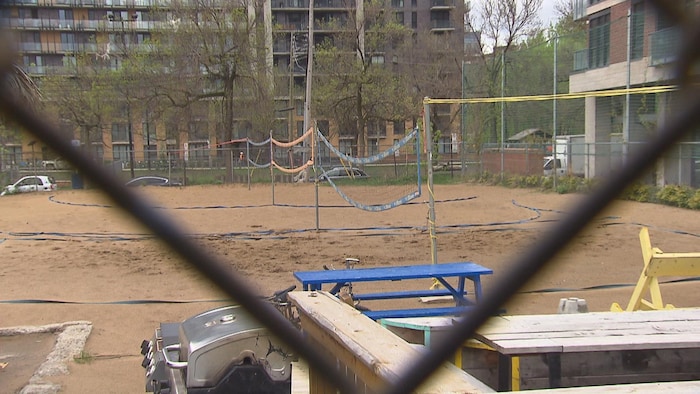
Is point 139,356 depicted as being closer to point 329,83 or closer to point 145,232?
point 145,232

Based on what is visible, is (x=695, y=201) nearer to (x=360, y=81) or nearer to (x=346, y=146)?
(x=346, y=146)

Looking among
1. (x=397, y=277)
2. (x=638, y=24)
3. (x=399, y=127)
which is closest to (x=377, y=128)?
(x=399, y=127)

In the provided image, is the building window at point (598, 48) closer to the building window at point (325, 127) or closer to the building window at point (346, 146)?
the building window at point (346, 146)

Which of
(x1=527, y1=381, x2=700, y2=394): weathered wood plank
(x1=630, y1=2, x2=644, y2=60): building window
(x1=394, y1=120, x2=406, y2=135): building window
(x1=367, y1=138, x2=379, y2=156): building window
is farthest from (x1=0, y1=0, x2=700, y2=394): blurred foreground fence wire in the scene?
(x1=394, y1=120, x2=406, y2=135): building window

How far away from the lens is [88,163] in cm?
55

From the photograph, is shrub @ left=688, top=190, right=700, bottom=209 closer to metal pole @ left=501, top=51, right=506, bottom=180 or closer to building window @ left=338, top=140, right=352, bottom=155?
metal pole @ left=501, top=51, right=506, bottom=180

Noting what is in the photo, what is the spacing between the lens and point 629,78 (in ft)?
14.0

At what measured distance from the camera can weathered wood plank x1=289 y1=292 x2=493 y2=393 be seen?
1141mm

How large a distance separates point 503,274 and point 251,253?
8.33m

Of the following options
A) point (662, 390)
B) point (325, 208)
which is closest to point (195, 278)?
point (662, 390)

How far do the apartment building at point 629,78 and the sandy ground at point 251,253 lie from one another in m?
0.17

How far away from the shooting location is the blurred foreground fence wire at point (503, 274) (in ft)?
1.76

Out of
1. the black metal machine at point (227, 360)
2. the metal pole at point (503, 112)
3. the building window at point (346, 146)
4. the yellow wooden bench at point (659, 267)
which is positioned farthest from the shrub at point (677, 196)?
the building window at point (346, 146)

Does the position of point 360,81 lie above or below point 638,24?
above
